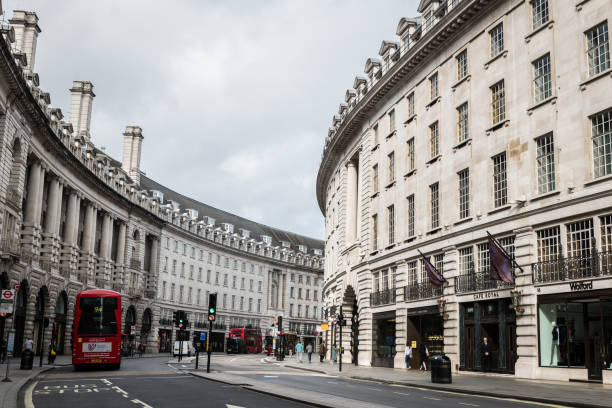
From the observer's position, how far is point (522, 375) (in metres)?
27.8

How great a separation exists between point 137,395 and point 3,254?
2780cm

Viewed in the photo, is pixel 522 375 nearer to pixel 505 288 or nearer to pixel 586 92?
pixel 505 288

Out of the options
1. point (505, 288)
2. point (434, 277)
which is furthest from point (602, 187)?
point (434, 277)

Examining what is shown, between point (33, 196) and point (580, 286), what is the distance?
134ft

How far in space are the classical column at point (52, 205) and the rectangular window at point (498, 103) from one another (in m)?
38.8

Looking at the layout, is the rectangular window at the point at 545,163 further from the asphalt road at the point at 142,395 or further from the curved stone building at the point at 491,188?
the asphalt road at the point at 142,395

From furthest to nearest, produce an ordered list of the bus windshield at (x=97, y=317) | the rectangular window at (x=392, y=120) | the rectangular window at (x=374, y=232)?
the rectangular window at (x=374, y=232), the rectangular window at (x=392, y=120), the bus windshield at (x=97, y=317)

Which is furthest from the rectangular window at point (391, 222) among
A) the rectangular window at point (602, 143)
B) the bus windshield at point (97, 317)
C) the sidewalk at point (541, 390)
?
the rectangular window at point (602, 143)

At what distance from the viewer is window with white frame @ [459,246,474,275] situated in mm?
32625

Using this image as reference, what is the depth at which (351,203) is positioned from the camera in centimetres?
5325

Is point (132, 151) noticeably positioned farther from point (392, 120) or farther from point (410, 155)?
point (410, 155)

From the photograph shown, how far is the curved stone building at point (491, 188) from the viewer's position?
25797mm

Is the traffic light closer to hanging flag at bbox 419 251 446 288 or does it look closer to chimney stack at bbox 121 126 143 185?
hanging flag at bbox 419 251 446 288

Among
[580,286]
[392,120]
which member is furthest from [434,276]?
[392,120]
